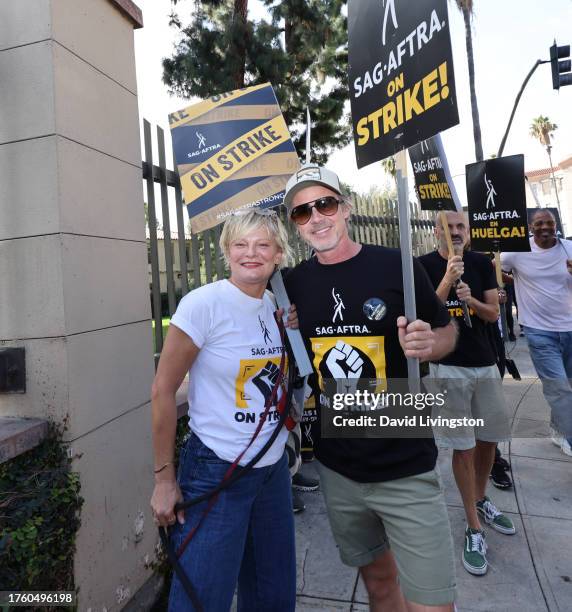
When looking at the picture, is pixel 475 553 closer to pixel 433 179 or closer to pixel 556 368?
pixel 556 368

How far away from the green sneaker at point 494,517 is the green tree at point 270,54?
378 inches

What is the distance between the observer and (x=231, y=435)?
5.63 feet

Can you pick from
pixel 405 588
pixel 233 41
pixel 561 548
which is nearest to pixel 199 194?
pixel 405 588

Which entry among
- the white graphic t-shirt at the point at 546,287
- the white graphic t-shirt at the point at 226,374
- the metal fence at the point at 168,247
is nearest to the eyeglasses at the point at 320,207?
the white graphic t-shirt at the point at 226,374

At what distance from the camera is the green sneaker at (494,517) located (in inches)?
119

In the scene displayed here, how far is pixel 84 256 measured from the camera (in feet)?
7.11

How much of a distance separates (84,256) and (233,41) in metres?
9.78

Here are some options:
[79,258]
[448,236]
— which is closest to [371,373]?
[79,258]

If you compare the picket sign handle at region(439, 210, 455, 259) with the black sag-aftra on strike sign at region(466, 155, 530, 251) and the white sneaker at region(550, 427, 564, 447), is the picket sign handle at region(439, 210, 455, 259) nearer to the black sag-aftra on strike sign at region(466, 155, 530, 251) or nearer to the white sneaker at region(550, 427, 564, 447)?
the black sag-aftra on strike sign at region(466, 155, 530, 251)

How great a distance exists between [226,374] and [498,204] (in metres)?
3.32

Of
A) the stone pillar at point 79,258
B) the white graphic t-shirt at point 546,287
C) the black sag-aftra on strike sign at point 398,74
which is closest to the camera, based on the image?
the black sag-aftra on strike sign at point 398,74

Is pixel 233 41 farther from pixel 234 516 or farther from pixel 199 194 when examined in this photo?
pixel 234 516

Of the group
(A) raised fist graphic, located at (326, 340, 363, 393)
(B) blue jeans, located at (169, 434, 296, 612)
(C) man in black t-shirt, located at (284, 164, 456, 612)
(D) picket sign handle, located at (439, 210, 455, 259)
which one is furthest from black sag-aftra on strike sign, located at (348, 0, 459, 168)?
(B) blue jeans, located at (169, 434, 296, 612)

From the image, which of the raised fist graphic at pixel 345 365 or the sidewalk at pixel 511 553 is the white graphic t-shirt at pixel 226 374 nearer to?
the raised fist graphic at pixel 345 365
